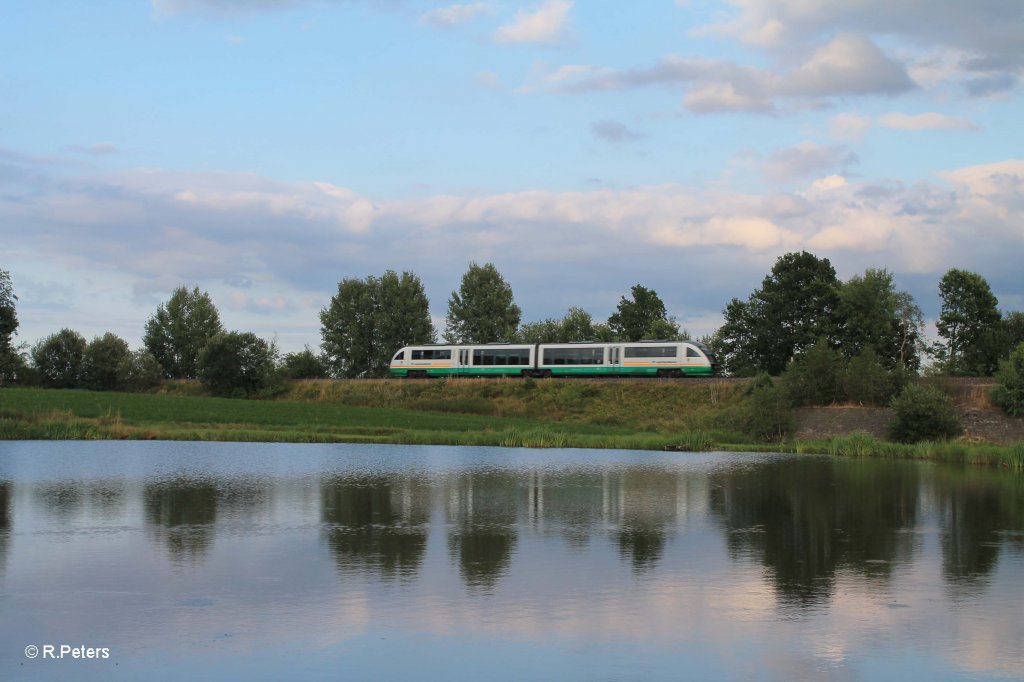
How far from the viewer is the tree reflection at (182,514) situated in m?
19.5

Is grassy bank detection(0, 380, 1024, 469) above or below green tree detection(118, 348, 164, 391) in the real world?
below

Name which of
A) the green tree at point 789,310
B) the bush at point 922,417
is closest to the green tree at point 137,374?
the green tree at point 789,310

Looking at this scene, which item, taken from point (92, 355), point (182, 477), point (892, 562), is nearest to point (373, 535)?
point (892, 562)

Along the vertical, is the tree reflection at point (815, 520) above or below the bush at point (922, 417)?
below

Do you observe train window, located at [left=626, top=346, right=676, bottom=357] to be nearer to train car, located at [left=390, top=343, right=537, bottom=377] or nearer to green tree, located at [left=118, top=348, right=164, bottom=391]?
train car, located at [left=390, top=343, right=537, bottom=377]

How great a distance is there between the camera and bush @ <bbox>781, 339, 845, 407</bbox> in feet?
213

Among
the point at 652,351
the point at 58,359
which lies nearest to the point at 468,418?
the point at 652,351

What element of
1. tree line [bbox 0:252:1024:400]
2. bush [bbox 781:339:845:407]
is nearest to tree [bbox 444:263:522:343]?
tree line [bbox 0:252:1024:400]

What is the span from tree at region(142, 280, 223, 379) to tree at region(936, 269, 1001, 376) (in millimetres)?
85310

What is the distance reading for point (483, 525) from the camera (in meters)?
23.3

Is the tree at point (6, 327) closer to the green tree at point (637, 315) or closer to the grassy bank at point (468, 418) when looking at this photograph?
the grassy bank at point (468, 418)

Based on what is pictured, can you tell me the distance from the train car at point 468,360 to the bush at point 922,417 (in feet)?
119

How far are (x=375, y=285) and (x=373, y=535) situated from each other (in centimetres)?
10221

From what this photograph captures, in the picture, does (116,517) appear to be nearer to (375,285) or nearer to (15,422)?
(15,422)
